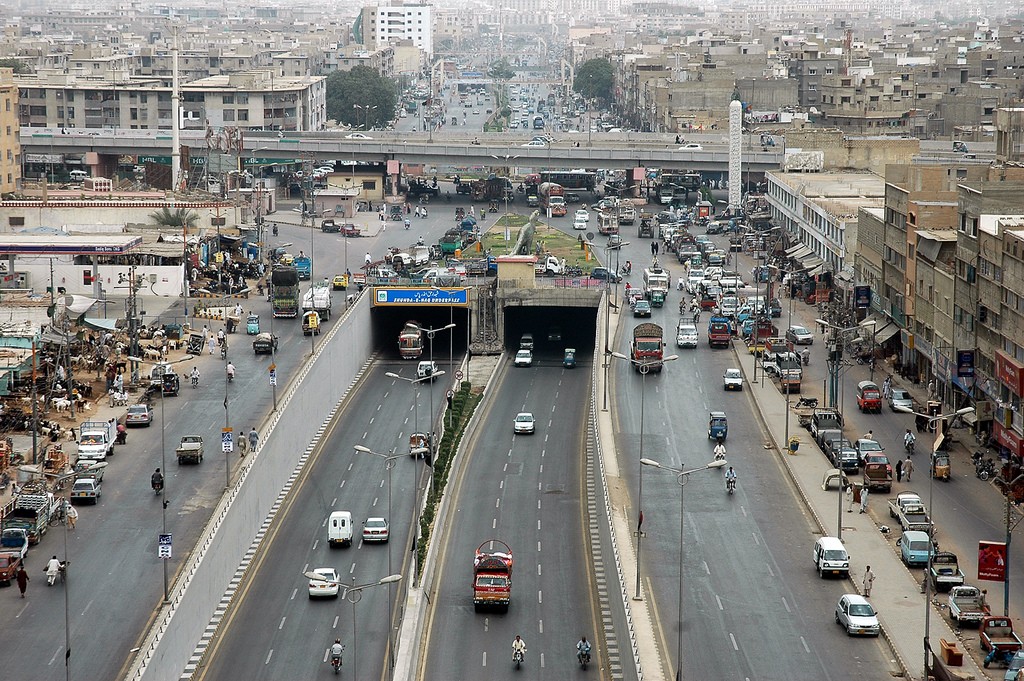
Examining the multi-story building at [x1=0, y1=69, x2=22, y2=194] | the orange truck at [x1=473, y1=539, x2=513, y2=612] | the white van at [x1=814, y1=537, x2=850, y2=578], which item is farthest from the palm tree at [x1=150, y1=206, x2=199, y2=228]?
the white van at [x1=814, y1=537, x2=850, y2=578]

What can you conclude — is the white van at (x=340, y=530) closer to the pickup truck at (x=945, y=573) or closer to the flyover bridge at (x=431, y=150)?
the pickup truck at (x=945, y=573)

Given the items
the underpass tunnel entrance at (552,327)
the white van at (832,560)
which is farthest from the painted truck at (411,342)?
the white van at (832,560)

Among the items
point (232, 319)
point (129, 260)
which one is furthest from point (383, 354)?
point (129, 260)

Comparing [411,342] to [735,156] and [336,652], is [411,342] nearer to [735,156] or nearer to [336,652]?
[336,652]

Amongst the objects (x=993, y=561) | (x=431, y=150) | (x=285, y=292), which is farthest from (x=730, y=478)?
(x=431, y=150)

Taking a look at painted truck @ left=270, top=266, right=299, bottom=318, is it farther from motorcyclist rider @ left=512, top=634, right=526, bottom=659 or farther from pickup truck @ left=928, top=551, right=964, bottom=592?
pickup truck @ left=928, top=551, right=964, bottom=592

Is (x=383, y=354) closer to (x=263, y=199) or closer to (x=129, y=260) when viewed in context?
(x=129, y=260)
